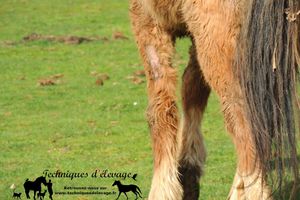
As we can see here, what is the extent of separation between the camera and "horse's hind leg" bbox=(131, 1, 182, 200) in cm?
624

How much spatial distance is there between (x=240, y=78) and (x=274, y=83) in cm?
21

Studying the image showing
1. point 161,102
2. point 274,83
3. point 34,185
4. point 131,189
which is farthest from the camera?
point 34,185

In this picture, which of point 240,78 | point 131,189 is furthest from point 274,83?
point 131,189

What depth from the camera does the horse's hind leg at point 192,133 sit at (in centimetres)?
682

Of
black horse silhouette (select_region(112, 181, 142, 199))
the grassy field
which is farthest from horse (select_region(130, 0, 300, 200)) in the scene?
black horse silhouette (select_region(112, 181, 142, 199))

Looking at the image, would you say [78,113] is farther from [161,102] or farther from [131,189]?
[161,102]

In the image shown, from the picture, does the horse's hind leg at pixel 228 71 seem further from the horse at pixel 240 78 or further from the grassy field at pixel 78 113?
the grassy field at pixel 78 113

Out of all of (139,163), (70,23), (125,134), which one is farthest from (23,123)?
(70,23)

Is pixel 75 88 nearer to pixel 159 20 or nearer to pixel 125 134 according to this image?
pixel 125 134

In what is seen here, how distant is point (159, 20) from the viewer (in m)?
6.05

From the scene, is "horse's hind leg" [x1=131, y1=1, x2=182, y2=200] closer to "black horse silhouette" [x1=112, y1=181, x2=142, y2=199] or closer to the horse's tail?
"black horse silhouette" [x1=112, y1=181, x2=142, y2=199]

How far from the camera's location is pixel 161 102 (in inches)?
248

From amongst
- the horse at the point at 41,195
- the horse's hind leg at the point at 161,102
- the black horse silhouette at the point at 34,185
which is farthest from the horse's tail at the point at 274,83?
the black horse silhouette at the point at 34,185

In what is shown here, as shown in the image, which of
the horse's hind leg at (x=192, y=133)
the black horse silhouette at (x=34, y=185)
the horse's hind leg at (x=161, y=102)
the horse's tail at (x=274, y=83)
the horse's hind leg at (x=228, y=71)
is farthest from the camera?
the black horse silhouette at (x=34, y=185)
